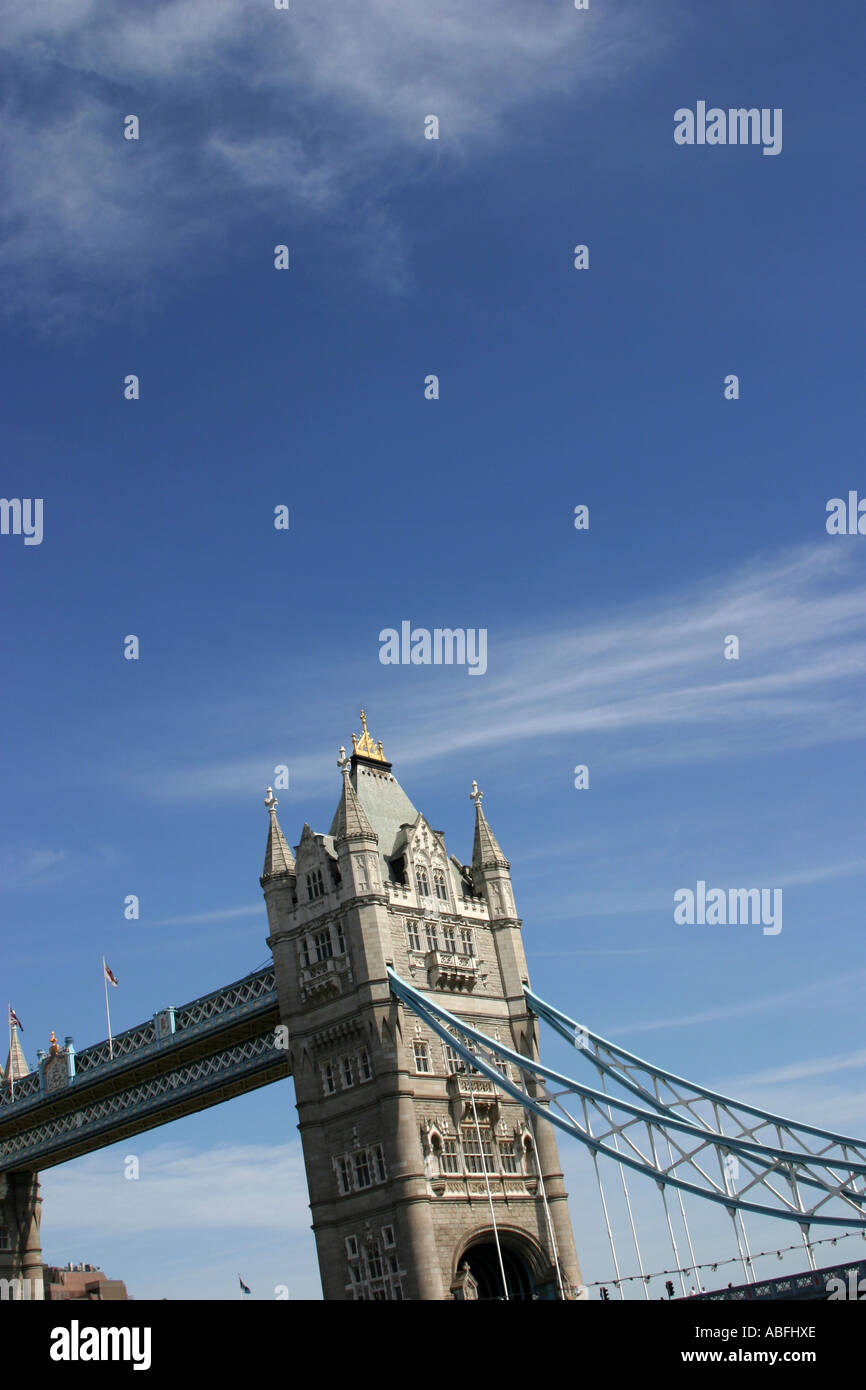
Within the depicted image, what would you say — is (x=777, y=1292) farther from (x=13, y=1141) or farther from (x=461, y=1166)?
(x=13, y=1141)

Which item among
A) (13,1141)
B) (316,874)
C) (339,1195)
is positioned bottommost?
(339,1195)

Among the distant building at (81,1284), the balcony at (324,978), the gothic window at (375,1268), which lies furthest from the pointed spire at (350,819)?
the distant building at (81,1284)

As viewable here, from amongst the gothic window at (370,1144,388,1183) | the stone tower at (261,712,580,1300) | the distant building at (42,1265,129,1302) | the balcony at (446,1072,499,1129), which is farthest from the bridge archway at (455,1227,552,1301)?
the distant building at (42,1265,129,1302)

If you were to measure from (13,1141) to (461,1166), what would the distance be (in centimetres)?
3955

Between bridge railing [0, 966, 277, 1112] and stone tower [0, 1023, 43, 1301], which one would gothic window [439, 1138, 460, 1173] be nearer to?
bridge railing [0, 966, 277, 1112]

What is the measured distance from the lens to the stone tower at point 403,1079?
56.5 meters

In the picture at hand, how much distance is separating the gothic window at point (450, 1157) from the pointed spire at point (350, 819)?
13.9m

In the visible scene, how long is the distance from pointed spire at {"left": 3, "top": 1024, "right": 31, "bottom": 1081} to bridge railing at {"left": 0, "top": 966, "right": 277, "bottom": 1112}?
5.02 metres

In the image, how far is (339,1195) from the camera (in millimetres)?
58688

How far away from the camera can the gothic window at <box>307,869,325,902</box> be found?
63594 mm

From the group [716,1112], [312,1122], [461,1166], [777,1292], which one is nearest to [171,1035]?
[312,1122]

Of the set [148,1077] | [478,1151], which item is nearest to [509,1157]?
[478,1151]

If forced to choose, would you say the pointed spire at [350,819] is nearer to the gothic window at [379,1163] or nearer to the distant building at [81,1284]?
the gothic window at [379,1163]
